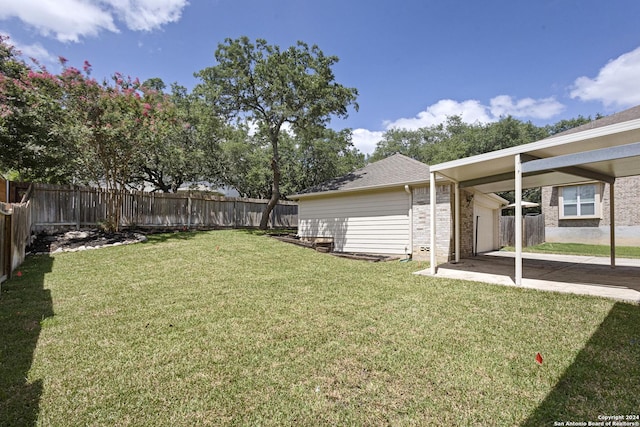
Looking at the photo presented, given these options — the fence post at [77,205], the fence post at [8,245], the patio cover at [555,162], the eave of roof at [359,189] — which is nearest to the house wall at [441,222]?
the patio cover at [555,162]

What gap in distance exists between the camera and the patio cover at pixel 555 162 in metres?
4.59

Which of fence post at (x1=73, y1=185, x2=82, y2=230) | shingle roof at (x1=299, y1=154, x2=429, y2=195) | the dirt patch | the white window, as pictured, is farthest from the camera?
the white window

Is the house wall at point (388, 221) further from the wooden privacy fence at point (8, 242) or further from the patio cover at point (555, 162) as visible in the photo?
the wooden privacy fence at point (8, 242)

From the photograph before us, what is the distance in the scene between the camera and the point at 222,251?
8.90 meters

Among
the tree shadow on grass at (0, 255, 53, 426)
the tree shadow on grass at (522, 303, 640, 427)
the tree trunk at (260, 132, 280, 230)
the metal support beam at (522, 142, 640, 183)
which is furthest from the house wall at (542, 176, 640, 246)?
the tree shadow on grass at (0, 255, 53, 426)

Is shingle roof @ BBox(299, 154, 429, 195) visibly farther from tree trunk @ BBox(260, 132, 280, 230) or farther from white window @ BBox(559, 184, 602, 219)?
white window @ BBox(559, 184, 602, 219)

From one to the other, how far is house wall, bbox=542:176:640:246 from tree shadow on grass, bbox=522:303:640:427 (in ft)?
49.3

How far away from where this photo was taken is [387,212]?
34.1 feet

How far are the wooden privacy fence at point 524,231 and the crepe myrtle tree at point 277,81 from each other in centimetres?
1010

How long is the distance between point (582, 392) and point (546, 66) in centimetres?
1532

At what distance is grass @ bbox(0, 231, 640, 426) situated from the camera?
7.35 ft

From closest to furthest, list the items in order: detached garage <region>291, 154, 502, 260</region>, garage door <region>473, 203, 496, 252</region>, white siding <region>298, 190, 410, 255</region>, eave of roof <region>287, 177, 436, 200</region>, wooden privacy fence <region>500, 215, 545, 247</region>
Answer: detached garage <region>291, 154, 502, 260</region>
eave of roof <region>287, 177, 436, 200</region>
white siding <region>298, 190, 410, 255</region>
garage door <region>473, 203, 496, 252</region>
wooden privacy fence <region>500, 215, 545, 247</region>

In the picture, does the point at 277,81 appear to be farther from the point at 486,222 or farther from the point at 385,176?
the point at 486,222

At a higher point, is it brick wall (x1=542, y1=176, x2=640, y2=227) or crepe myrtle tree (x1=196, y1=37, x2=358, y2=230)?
crepe myrtle tree (x1=196, y1=37, x2=358, y2=230)
